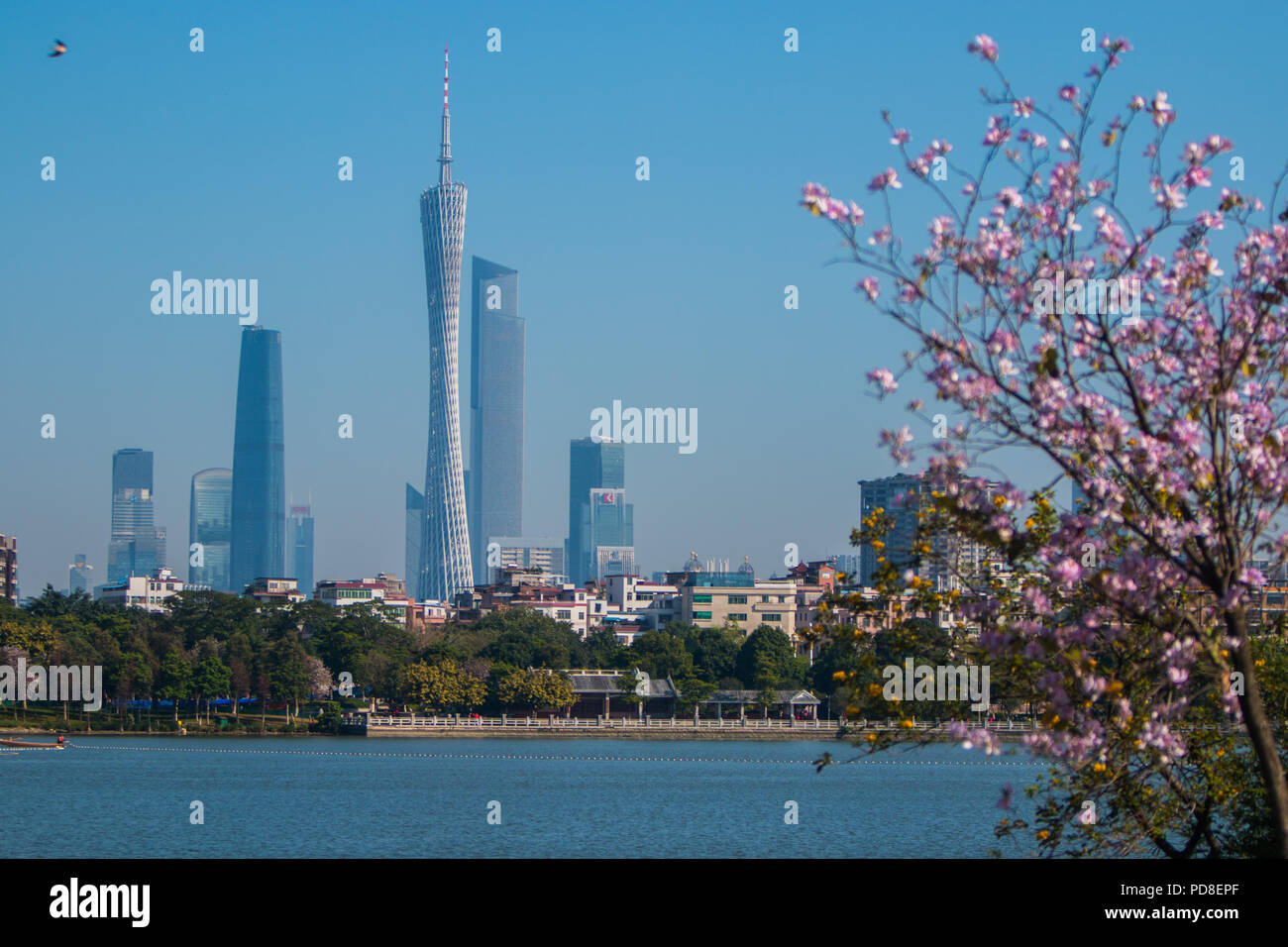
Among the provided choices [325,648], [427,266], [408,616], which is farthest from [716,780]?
[427,266]

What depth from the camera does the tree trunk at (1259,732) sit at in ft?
34.8

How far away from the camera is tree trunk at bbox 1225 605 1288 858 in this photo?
10.6 m

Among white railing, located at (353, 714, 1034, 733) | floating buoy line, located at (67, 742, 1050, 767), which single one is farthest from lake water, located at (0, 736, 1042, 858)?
white railing, located at (353, 714, 1034, 733)

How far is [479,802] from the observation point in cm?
5222

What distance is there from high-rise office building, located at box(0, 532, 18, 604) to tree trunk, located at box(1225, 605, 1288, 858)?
16097 centimetres

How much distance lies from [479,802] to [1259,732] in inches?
1720

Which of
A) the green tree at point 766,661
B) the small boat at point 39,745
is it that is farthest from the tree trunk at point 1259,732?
the green tree at point 766,661

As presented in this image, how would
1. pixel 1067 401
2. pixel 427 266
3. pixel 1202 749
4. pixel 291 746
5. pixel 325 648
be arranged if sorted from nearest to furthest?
pixel 1067 401, pixel 1202 749, pixel 291 746, pixel 325 648, pixel 427 266

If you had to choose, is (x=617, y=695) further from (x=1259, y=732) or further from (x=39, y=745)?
(x=1259, y=732)

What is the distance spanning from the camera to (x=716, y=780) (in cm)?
6300

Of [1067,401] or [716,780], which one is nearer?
[1067,401]

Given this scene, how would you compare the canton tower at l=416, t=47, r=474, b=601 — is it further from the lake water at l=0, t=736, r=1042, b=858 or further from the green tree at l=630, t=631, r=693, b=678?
the lake water at l=0, t=736, r=1042, b=858
